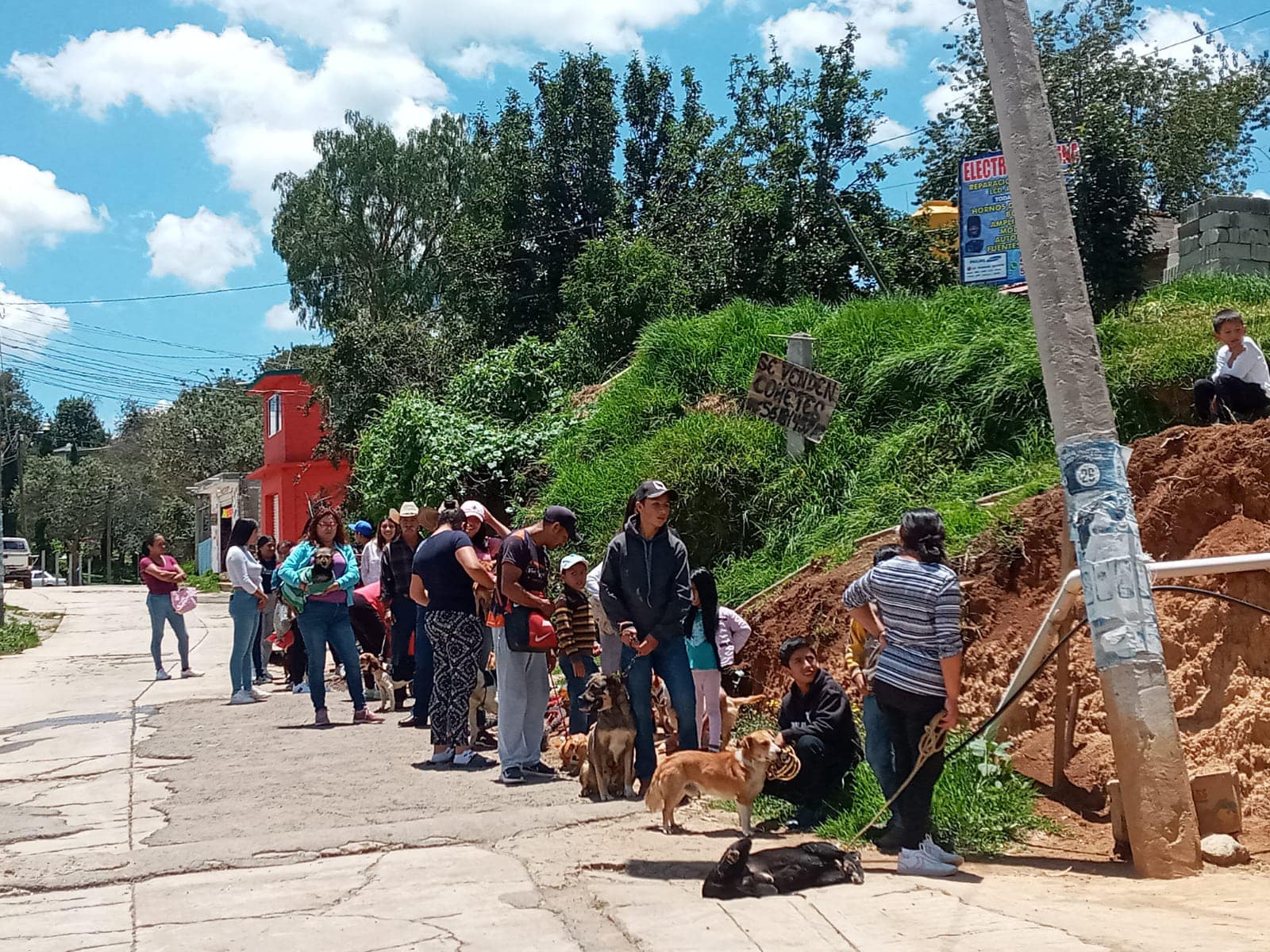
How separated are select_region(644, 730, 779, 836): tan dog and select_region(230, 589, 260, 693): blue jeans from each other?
22.8 ft

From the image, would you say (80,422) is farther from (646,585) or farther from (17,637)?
(646,585)

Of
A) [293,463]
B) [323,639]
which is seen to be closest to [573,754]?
[323,639]

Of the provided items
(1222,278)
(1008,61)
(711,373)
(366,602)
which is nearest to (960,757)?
(1008,61)

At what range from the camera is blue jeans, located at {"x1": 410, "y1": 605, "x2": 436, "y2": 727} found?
9672 millimetres

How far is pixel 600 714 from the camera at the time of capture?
7.04m

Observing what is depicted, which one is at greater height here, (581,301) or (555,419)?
(581,301)

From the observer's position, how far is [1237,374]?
9141mm

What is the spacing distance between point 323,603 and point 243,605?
2373mm

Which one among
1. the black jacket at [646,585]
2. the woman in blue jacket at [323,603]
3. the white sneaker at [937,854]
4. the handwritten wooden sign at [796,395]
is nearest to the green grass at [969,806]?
the white sneaker at [937,854]

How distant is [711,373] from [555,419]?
10.5 ft

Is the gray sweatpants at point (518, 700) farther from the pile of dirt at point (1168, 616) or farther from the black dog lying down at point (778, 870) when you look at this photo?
the black dog lying down at point (778, 870)

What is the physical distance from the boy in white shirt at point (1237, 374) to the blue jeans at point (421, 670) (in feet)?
21.1

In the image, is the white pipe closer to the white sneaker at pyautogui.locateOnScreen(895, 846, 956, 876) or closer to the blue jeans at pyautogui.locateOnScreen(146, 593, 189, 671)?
the white sneaker at pyautogui.locateOnScreen(895, 846, 956, 876)

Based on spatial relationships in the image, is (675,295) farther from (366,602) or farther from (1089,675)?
(1089,675)
